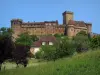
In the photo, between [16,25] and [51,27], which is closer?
[51,27]

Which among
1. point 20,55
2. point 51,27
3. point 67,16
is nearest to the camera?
point 20,55

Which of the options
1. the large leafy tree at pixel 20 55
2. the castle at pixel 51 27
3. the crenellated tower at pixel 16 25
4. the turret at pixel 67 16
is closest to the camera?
the large leafy tree at pixel 20 55

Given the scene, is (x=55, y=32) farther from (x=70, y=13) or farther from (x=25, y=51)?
(x=25, y=51)

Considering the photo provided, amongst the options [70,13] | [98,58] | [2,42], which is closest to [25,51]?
[2,42]

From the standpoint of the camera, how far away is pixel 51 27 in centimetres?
14550

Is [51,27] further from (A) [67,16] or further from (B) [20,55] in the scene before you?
(B) [20,55]

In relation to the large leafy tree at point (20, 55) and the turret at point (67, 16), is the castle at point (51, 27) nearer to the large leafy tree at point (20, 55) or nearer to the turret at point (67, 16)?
the turret at point (67, 16)

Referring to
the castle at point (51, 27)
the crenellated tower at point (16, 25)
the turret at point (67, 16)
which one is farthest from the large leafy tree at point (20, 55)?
the turret at point (67, 16)

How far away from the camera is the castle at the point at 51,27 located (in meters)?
144

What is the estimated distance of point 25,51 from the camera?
39781mm

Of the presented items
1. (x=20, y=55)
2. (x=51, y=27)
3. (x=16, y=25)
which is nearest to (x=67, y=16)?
(x=51, y=27)

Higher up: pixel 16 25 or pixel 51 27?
pixel 16 25

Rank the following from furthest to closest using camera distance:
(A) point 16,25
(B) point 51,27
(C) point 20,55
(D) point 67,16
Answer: (D) point 67,16 → (A) point 16,25 → (B) point 51,27 → (C) point 20,55

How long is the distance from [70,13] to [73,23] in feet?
37.8
